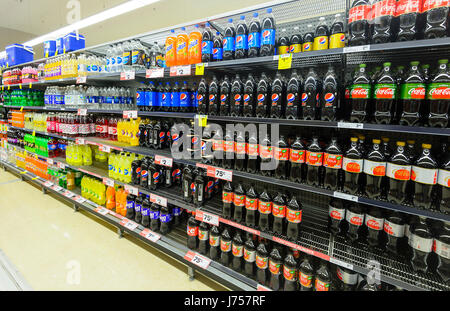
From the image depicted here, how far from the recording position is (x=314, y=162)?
1.57 metres

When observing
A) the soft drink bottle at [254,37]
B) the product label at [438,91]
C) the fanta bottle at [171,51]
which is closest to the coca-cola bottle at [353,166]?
the product label at [438,91]

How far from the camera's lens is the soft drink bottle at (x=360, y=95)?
1407 mm

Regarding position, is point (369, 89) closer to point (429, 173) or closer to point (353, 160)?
point (353, 160)

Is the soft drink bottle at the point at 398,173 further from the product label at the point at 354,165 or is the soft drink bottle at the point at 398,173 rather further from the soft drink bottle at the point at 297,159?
the soft drink bottle at the point at 297,159

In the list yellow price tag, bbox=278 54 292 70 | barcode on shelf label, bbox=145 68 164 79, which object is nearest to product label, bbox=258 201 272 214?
yellow price tag, bbox=278 54 292 70

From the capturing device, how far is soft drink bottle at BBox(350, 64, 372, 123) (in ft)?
4.62

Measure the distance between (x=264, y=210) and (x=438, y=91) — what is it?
132cm

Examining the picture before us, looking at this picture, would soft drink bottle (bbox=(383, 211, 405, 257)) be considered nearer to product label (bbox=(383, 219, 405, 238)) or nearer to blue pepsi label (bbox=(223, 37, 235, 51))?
product label (bbox=(383, 219, 405, 238))

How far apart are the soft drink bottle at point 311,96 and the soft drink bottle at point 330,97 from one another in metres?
0.06

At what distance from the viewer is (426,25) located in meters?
1.24

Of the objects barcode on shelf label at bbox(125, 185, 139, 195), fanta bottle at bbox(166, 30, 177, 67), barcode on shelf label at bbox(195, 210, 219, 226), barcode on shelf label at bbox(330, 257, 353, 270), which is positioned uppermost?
fanta bottle at bbox(166, 30, 177, 67)

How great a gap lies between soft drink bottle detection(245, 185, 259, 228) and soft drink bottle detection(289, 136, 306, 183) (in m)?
0.34
